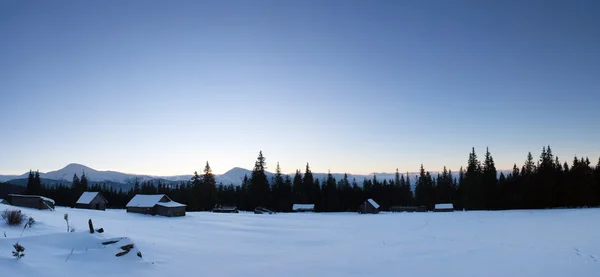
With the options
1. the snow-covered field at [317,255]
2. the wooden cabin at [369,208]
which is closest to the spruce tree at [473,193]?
the wooden cabin at [369,208]

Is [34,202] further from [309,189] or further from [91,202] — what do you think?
[309,189]

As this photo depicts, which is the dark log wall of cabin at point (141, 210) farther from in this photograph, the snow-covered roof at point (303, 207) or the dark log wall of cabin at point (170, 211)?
the snow-covered roof at point (303, 207)

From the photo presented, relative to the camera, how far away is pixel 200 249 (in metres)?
27.2

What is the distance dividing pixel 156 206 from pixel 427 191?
81993mm

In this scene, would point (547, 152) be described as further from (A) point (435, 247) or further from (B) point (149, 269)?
(B) point (149, 269)

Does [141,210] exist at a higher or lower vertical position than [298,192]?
lower

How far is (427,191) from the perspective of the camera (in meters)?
112

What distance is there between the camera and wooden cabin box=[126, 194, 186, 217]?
62.7m

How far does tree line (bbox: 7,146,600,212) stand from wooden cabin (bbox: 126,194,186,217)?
82.6 ft

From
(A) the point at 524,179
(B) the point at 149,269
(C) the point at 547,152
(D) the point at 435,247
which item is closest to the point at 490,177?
(A) the point at 524,179

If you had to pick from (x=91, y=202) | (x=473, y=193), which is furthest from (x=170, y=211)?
(x=473, y=193)

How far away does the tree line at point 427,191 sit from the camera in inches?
2854

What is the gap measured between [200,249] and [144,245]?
4019 mm

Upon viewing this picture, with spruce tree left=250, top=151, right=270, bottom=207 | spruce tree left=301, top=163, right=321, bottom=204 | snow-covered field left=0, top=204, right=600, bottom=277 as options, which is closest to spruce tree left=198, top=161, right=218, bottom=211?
spruce tree left=250, top=151, right=270, bottom=207
